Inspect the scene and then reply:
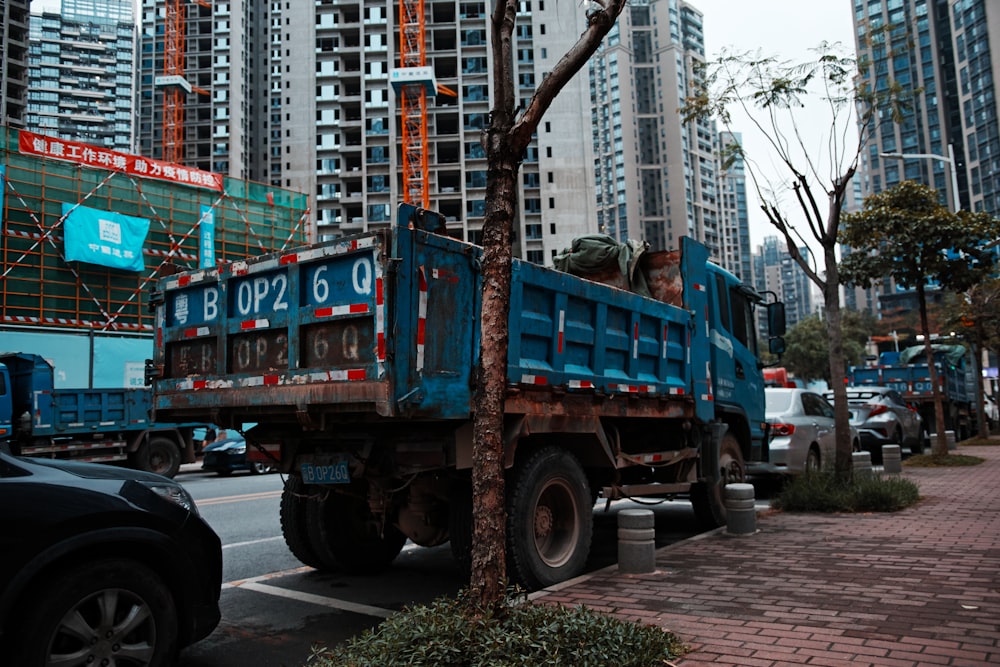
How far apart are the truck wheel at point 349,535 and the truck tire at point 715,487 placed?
11.3 ft

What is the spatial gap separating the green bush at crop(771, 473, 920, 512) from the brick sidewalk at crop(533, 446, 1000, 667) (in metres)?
0.64

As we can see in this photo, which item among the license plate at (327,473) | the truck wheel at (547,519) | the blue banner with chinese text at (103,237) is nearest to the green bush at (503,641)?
the truck wheel at (547,519)

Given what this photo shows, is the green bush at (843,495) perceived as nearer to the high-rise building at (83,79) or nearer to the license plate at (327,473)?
the license plate at (327,473)

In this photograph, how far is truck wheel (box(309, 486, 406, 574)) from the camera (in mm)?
6578

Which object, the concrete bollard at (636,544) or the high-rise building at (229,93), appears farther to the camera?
the high-rise building at (229,93)

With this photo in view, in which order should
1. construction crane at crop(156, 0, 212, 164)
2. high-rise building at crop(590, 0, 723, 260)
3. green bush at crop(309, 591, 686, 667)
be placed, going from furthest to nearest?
high-rise building at crop(590, 0, 723, 260)
construction crane at crop(156, 0, 212, 164)
green bush at crop(309, 591, 686, 667)

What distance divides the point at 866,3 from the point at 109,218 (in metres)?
111

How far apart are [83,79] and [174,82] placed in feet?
145

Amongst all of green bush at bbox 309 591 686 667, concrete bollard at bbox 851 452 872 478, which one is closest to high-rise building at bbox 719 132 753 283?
concrete bollard at bbox 851 452 872 478

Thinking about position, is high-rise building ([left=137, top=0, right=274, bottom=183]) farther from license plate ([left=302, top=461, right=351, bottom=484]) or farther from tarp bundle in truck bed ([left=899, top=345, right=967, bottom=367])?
license plate ([left=302, top=461, right=351, bottom=484])

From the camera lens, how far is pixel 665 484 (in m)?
7.74

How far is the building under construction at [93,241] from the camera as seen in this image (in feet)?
91.6

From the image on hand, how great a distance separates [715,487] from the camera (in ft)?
27.6

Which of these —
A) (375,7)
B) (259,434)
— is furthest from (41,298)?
(375,7)
